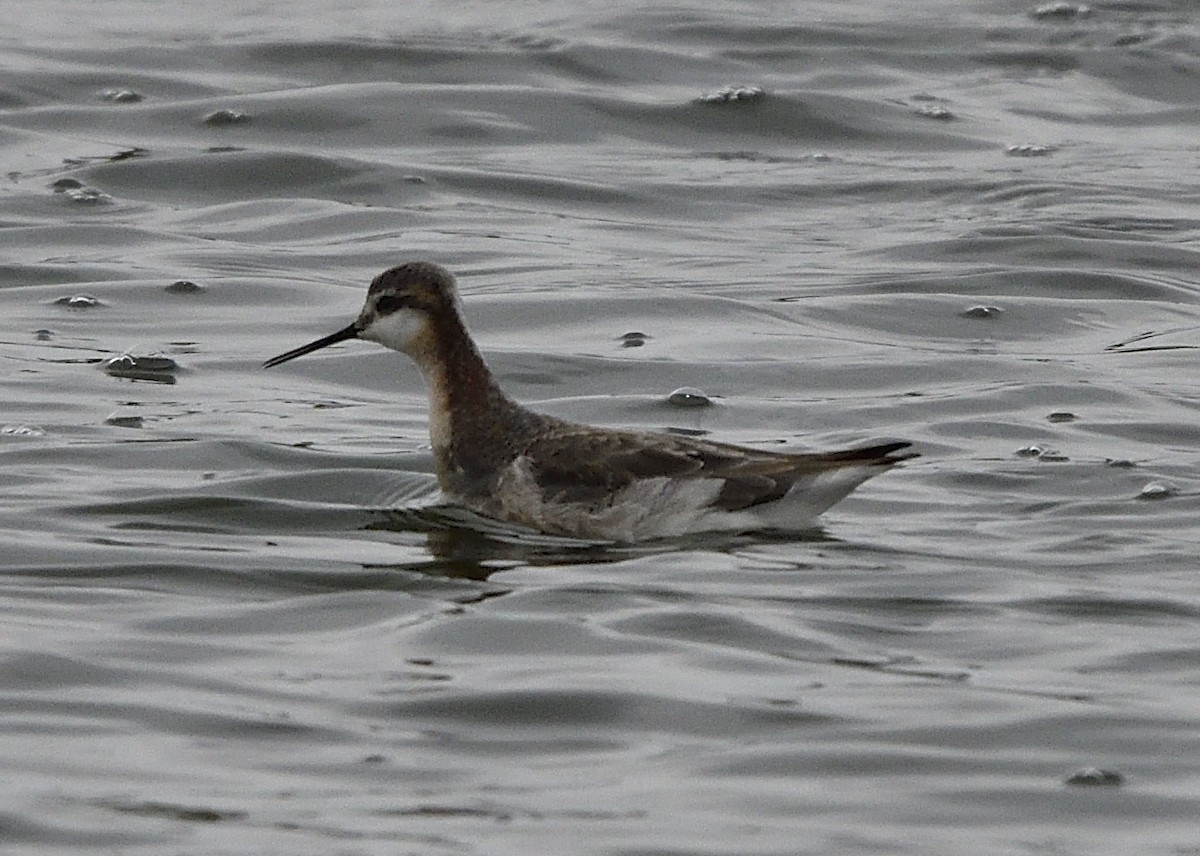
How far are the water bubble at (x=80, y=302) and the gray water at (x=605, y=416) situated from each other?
3.7 inches

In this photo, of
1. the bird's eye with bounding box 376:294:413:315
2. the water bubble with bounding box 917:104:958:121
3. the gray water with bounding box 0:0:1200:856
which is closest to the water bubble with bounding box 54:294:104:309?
the gray water with bounding box 0:0:1200:856

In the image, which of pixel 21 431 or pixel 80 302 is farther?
pixel 80 302

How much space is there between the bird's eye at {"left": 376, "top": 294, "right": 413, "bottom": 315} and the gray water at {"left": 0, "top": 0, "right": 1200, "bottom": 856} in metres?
0.67

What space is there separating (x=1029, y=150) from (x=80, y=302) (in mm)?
7259

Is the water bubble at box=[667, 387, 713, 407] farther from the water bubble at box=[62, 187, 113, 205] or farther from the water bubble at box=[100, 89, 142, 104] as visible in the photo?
the water bubble at box=[100, 89, 142, 104]

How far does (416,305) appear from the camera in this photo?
35.7ft

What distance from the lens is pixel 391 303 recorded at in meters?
10.9

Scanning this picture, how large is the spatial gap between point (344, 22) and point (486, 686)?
14.9 m

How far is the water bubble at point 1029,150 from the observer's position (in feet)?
60.1

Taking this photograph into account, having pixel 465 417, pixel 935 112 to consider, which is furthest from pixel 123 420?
pixel 935 112

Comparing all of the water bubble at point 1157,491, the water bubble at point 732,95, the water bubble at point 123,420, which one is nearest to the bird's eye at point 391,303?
the water bubble at point 123,420

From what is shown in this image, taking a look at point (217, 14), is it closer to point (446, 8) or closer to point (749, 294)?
point (446, 8)

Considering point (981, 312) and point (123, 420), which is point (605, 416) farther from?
point (981, 312)

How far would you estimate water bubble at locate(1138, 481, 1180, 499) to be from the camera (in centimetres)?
1037
